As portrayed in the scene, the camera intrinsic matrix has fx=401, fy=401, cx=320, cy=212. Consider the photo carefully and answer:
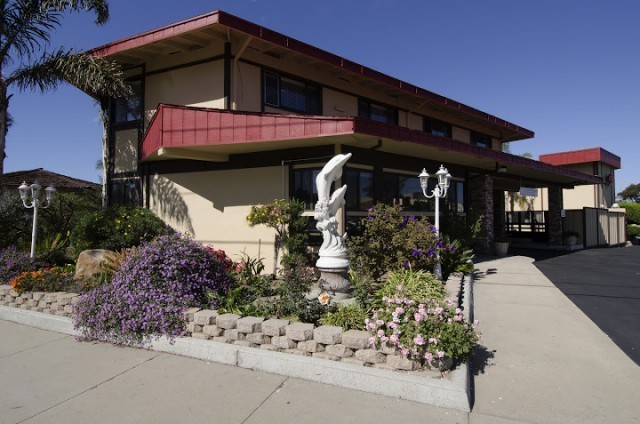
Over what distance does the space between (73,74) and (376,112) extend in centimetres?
881

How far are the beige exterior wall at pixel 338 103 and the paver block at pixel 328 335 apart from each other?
327 inches

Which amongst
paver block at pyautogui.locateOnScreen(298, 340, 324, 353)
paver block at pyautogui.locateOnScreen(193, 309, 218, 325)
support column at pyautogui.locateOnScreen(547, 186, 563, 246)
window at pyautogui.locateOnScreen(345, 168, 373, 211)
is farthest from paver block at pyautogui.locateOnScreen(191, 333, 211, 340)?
support column at pyautogui.locateOnScreen(547, 186, 563, 246)

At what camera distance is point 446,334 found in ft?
12.7

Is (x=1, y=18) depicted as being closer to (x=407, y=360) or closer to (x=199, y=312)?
(x=199, y=312)

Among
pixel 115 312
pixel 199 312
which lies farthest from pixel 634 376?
pixel 115 312

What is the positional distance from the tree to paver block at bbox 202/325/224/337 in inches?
2962

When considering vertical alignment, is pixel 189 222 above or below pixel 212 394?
above

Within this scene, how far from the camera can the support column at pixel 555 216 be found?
18.3m

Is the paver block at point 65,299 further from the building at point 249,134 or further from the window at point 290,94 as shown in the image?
the window at point 290,94

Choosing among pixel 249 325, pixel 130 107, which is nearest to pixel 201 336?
pixel 249 325

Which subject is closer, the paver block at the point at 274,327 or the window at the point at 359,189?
the paver block at the point at 274,327

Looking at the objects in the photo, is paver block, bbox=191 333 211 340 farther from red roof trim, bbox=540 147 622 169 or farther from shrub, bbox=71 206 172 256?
red roof trim, bbox=540 147 622 169

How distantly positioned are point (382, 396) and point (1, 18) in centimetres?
1334

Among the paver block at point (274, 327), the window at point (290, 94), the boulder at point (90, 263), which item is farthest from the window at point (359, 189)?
the boulder at point (90, 263)
